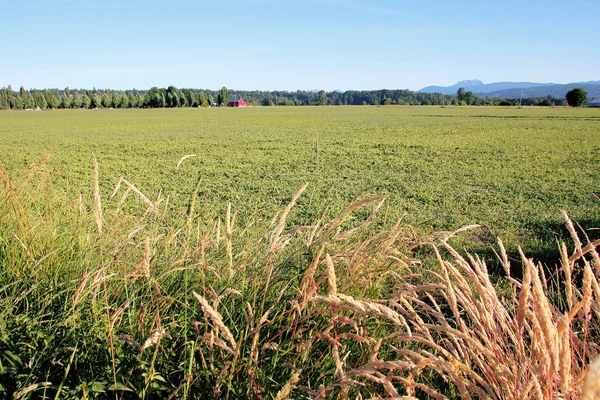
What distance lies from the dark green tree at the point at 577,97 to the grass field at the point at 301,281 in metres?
100

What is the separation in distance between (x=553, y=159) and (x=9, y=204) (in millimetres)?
19659

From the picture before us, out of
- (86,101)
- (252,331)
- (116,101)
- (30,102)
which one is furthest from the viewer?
(30,102)

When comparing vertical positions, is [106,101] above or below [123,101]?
above

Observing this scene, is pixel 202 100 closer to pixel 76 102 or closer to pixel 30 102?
pixel 76 102

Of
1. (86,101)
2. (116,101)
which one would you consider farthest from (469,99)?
(86,101)

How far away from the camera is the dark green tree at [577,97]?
9962cm

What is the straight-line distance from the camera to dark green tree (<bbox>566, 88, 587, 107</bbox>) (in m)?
99.6

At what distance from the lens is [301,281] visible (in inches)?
82.4

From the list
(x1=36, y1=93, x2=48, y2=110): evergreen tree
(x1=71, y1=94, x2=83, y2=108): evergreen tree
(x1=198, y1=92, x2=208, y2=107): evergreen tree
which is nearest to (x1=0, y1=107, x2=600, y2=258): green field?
(x1=198, y1=92, x2=208, y2=107): evergreen tree

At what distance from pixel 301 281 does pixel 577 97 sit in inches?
4728

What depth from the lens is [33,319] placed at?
7.38 ft

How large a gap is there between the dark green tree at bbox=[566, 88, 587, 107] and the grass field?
100 m

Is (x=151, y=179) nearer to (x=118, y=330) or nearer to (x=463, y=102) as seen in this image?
(x=118, y=330)

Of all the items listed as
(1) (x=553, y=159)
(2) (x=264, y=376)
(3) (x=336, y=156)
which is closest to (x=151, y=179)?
(3) (x=336, y=156)
